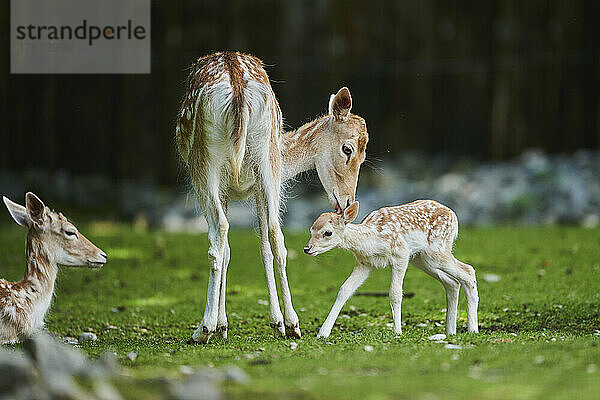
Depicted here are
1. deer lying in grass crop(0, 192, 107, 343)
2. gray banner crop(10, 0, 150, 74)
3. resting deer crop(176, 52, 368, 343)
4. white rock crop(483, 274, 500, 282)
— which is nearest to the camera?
deer lying in grass crop(0, 192, 107, 343)

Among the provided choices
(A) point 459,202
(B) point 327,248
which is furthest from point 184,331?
(A) point 459,202

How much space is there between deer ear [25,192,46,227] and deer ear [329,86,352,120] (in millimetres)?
2485

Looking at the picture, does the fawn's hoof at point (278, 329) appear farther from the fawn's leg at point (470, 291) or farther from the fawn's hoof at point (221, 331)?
the fawn's leg at point (470, 291)

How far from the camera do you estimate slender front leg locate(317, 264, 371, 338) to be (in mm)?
6227

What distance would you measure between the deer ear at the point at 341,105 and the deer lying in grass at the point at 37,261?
2.27m

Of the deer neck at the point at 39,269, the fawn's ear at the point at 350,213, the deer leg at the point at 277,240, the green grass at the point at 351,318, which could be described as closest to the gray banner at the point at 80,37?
the green grass at the point at 351,318

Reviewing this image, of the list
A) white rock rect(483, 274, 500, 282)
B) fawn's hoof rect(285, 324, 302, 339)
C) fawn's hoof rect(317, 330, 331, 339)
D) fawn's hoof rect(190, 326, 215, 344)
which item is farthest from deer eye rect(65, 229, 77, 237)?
white rock rect(483, 274, 500, 282)

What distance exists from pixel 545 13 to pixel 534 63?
888 mm

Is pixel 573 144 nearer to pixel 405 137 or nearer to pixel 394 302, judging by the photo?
pixel 405 137

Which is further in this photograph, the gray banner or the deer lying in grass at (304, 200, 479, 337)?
the gray banner

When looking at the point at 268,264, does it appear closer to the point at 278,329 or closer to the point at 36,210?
the point at 278,329

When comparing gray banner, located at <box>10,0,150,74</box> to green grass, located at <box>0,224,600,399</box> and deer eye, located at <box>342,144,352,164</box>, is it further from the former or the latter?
deer eye, located at <box>342,144,352,164</box>

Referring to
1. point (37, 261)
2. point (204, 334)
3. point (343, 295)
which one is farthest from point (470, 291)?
point (37, 261)

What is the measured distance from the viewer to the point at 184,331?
7.11 meters
